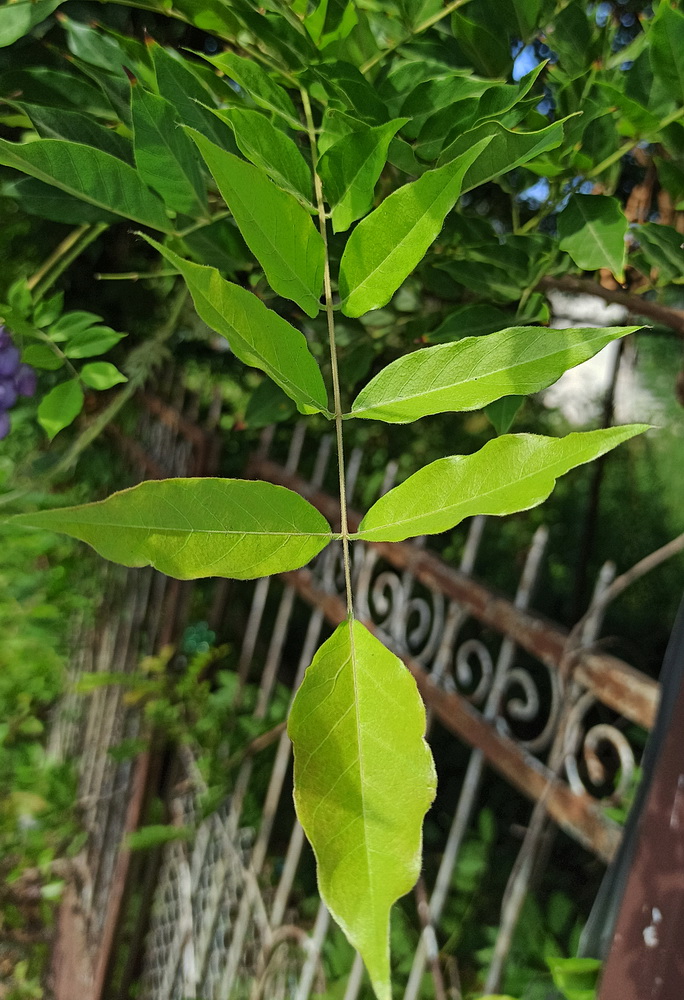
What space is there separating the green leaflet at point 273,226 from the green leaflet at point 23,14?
0.21m

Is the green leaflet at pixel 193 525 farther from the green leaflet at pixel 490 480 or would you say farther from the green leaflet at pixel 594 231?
the green leaflet at pixel 594 231

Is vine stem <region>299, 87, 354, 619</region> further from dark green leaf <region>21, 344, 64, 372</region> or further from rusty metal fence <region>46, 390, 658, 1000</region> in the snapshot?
rusty metal fence <region>46, 390, 658, 1000</region>

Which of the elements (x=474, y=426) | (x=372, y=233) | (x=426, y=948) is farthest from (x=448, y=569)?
(x=372, y=233)

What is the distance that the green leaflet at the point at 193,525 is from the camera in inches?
7.1

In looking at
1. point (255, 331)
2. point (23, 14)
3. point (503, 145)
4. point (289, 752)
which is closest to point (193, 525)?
point (255, 331)

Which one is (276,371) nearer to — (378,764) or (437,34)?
(378,764)

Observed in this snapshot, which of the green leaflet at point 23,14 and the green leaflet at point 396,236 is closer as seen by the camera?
the green leaflet at point 396,236

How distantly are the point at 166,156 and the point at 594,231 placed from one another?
0.20 meters

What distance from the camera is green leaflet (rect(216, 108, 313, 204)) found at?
0.71 feet

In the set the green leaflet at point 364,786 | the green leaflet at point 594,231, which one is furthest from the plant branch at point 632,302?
the green leaflet at point 364,786

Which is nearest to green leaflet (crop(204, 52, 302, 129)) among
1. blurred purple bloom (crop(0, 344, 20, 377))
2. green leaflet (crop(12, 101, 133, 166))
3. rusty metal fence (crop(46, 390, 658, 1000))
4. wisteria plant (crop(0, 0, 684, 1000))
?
wisteria plant (crop(0, 0, 684, 1000))

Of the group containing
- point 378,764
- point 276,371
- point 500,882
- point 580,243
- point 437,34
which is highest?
point 437,34

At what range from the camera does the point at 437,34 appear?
367 millimetres

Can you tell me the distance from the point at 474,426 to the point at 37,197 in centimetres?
99
